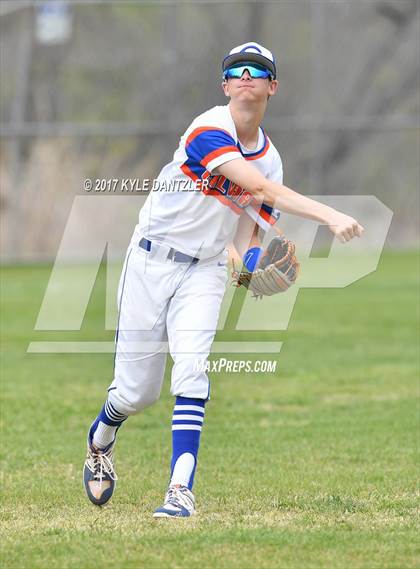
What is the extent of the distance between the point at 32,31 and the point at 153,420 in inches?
698

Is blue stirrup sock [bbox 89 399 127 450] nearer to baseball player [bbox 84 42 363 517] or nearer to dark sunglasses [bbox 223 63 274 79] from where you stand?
baseball player [bbox 84 42 363 517]

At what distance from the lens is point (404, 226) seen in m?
25.2

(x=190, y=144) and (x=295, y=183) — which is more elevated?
(x=295, y=183)

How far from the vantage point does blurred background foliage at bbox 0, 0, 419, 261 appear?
974 inches

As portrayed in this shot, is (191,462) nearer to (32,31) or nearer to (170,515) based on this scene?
(170,515)

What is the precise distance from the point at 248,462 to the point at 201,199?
239 cm

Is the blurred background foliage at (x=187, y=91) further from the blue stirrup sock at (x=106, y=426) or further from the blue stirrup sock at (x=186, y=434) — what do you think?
the blue stirrup sock at (x=186, y=434)

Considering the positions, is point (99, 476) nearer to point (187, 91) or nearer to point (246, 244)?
point (246, 244)

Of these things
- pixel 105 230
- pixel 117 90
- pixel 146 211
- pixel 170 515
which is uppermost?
pixel 117 90

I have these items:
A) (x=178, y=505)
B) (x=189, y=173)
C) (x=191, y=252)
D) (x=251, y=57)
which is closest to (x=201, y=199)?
(x=189, y=173)

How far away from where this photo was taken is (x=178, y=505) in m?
5.98

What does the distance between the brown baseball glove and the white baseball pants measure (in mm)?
199

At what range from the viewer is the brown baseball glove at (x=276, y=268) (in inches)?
256

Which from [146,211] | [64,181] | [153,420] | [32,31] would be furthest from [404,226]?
A: [146,211]
